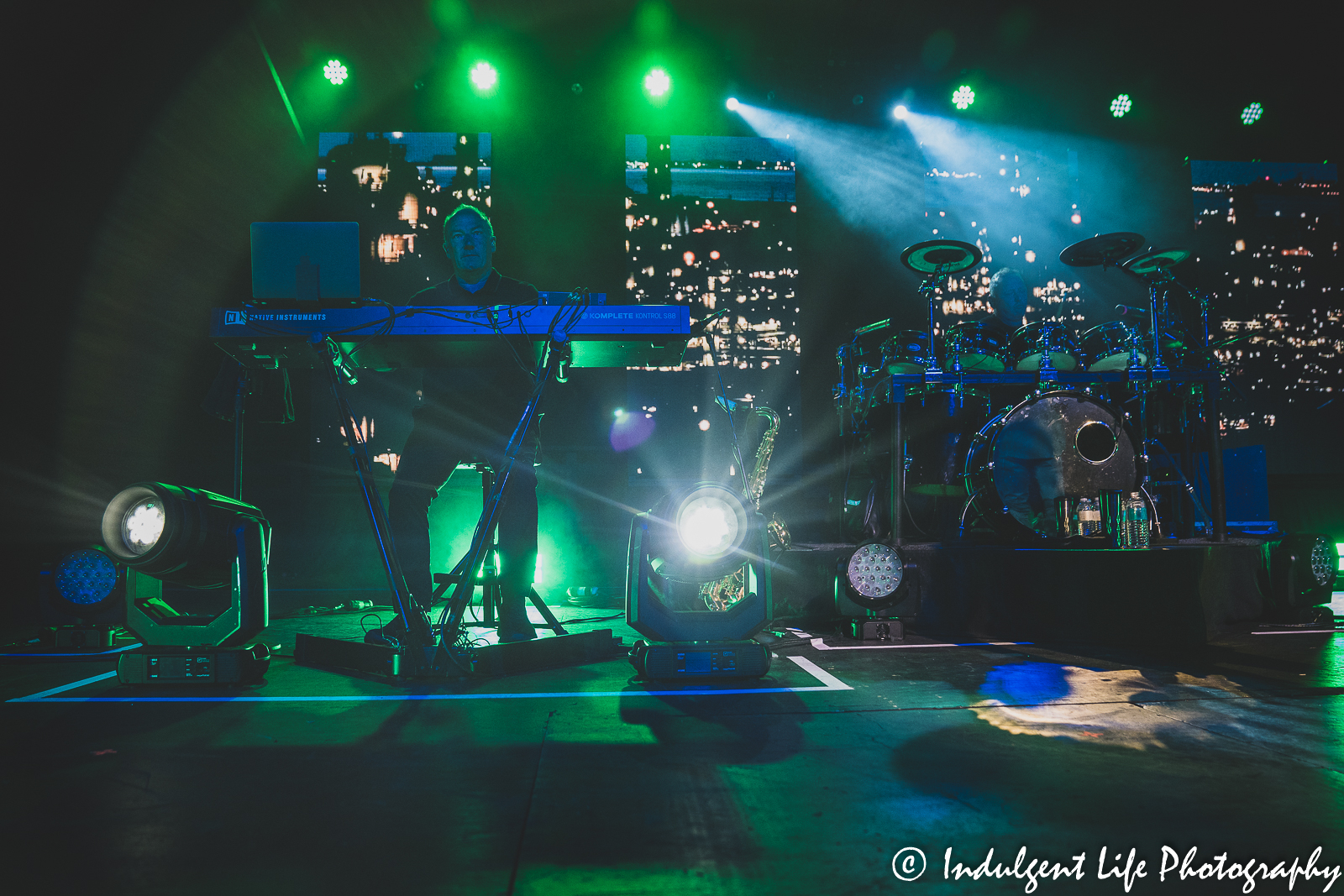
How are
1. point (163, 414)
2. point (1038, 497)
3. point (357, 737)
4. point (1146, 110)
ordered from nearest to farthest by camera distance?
point (357, 737)
point (1038, 497)
point (163, 414)
point (1146, 110)

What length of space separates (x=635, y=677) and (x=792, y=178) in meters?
6.66

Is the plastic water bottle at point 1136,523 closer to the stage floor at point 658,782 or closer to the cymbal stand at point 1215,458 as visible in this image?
the cymbal stand at point 1215,458

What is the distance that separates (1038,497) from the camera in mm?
4488

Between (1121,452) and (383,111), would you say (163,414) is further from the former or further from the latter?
(1121,452)

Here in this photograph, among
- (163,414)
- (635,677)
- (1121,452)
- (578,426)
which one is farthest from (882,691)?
(163,414)

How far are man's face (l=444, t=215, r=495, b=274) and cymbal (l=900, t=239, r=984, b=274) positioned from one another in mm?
2743

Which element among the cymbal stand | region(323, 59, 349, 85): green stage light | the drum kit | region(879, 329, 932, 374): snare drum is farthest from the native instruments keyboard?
region(323, 59, 349, 85): green stage light

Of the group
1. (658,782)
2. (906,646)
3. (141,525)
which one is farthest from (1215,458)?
(141,525)

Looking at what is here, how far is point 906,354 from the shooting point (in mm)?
5332

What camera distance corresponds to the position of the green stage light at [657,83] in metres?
7.42

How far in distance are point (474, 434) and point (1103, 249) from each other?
429cm

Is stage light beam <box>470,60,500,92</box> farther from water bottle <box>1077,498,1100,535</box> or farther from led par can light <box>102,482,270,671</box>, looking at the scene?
water bottle <box>1077,498,1100,535</box>

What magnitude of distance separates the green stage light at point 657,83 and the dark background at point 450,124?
12 cm

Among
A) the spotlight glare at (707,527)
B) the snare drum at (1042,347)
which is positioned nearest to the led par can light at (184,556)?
the spotlight glare at (707,527)
